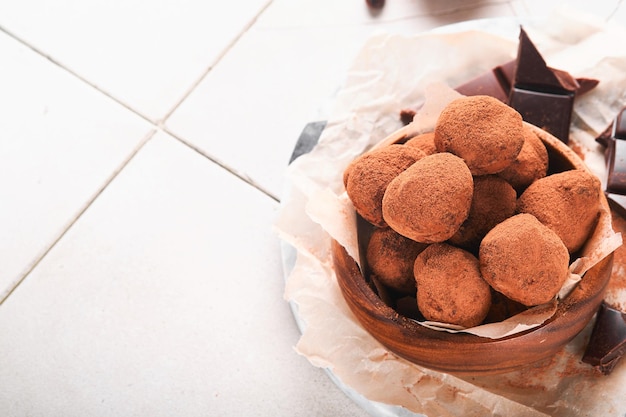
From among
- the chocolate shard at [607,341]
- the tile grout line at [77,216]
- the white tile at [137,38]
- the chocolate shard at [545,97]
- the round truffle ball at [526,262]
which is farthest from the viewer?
the white tile at [137,38]

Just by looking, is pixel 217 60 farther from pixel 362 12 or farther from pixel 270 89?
pixel 362 12

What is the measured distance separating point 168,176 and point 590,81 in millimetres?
603

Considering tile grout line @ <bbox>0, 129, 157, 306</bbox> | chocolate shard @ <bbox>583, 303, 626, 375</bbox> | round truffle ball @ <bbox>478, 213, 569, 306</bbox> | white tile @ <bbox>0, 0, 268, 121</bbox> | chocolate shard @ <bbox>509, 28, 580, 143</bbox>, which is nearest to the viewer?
round truffle ball @ <bbox>478, 213, 569, 306</bbox>

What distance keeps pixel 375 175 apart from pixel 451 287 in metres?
0.12

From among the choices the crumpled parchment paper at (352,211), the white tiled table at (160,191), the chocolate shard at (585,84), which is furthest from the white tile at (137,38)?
the chocolate shard at (585,84)

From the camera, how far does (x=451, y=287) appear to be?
53 cm

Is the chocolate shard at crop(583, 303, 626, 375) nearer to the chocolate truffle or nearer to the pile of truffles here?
the pile of truffles

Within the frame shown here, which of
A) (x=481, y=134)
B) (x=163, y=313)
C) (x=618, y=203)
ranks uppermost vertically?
(x=481, y=134)

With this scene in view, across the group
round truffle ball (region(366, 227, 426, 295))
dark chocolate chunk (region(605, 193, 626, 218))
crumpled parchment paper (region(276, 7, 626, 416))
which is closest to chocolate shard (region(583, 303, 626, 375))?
crumpled parchment paper (region(276, 7, 626, 416))

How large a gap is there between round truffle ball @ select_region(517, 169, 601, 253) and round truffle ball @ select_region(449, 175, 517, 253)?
18mm

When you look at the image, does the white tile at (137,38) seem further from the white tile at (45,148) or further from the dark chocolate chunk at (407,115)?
the dark chocolate chunk at (407,115)

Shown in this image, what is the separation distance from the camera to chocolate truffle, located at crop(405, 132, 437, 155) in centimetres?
61

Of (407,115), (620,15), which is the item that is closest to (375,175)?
(407,115)

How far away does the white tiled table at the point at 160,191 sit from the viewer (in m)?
0.87
